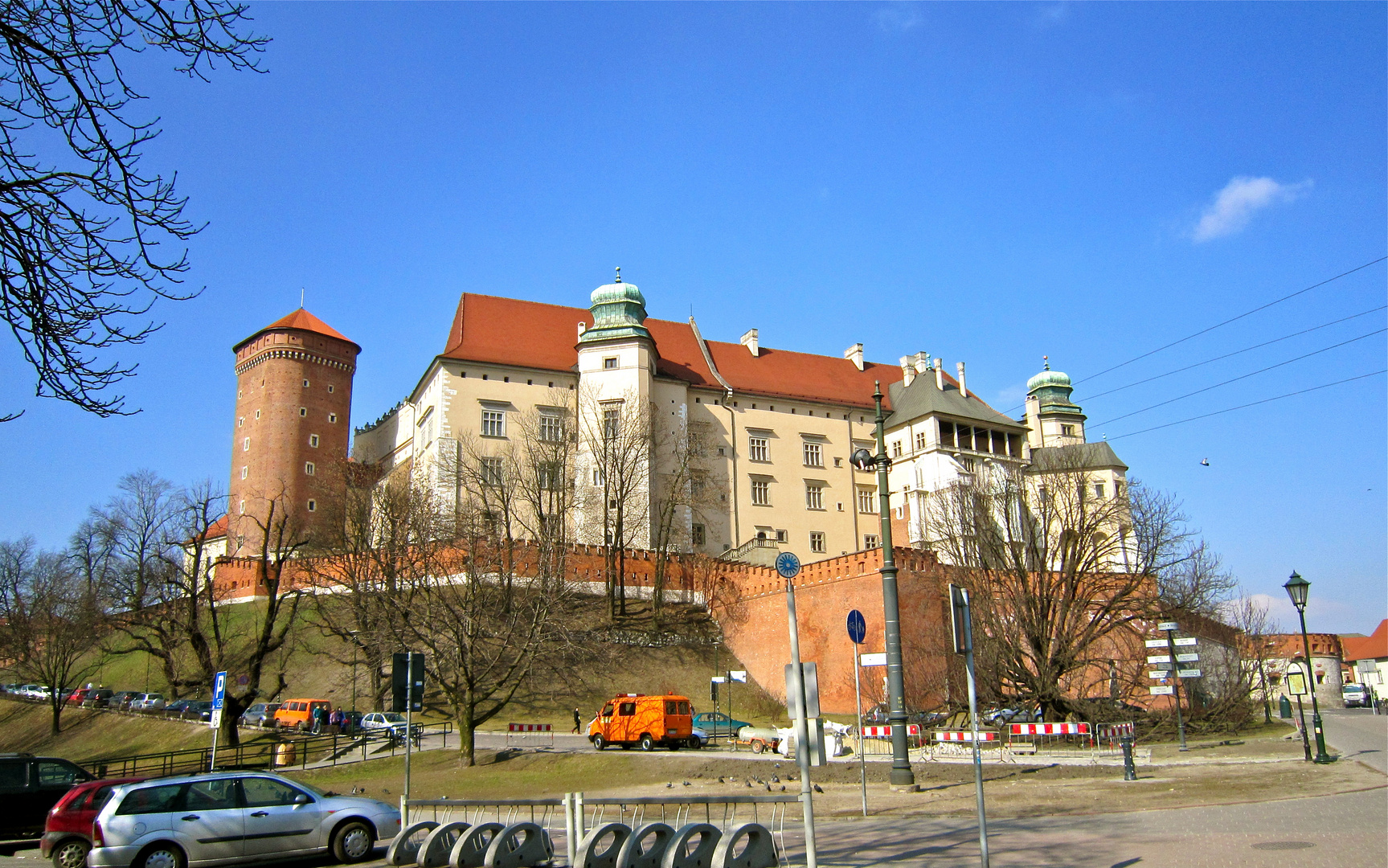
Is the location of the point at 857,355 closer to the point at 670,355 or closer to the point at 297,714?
the point at 670,355

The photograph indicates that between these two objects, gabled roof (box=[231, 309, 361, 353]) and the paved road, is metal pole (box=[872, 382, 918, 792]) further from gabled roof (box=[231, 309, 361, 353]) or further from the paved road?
gabled roof (box=[231, 309, 361, 353])

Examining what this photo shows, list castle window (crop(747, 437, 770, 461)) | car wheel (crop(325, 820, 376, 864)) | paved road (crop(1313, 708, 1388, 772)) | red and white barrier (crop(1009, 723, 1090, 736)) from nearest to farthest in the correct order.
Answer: car wheel (crop(325, 820, 376, 864))
paved road (crop(1313, 708, 1388, 772))
red and white barrier (crop(1009, 723, 1090, 736))
castle window (crop(747, 437, 770, 461))

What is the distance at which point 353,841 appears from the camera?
13297 mm

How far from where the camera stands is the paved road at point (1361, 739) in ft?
73.6

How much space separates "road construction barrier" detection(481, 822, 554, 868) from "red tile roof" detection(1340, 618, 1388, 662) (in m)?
106

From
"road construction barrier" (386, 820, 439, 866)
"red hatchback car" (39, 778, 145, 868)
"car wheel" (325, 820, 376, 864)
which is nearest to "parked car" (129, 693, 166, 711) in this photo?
"red hatchback car" (39, 778, 145, 868)

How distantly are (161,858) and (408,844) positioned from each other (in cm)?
284

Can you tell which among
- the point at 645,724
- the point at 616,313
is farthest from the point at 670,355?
the point at 645,724

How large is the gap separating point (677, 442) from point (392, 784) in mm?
37245

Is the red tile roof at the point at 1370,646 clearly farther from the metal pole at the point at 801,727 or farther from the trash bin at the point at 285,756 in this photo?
the metal pole at the point at 801,727

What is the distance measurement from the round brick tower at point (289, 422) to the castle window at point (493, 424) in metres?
17.0

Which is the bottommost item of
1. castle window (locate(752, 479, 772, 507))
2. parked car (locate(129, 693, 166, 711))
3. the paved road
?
the paved road

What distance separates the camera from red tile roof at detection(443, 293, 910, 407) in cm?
5866

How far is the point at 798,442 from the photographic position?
64.4 metres
